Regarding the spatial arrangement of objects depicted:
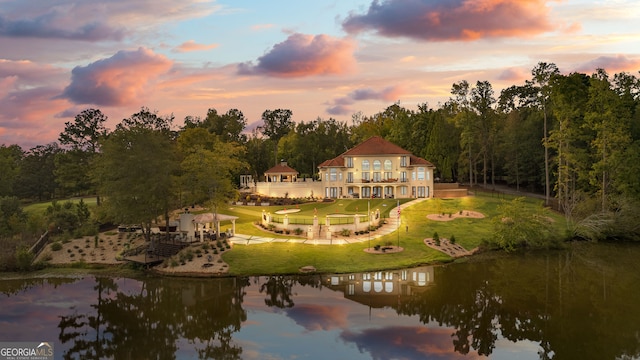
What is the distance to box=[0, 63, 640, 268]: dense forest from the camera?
151 feet

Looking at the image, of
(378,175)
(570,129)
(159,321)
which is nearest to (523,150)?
(570,129)

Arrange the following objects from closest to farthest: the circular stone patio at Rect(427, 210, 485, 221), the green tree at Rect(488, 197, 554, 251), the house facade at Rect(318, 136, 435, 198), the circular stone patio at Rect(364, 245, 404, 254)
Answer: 1. the circular stone patio at Rect(364, 245, 404, 254)
2. the green tree at Rect(488, 197, 554, 251)
3. the circular stone patio at Rect(427, 210, 485, 221)
4. the house facade at Rect(318, 136, 435, 198)

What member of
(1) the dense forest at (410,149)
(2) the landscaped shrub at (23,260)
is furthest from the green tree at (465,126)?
(2) the landscaped shrub at (23,260)

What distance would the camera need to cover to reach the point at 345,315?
28.8 m

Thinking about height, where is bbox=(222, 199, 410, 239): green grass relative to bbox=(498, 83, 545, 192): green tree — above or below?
below

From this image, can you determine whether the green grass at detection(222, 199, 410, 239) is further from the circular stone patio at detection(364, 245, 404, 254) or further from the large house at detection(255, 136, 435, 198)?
the circular stone patio at detection(364, 245, 404, 254)

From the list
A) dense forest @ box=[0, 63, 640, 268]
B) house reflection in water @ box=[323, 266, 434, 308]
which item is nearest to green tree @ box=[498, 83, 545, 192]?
dense forest @ box=[0, 63, 640, 268]

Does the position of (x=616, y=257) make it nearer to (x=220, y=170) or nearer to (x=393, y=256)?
(x=393, y=256)

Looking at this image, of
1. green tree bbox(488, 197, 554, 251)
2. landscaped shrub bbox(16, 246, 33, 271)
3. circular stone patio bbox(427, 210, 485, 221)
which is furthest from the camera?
circular stone patio bbox(427, 210, 485, 221)

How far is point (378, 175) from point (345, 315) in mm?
45638

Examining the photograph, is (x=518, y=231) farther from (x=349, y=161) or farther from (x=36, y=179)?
(x=36, y=179)

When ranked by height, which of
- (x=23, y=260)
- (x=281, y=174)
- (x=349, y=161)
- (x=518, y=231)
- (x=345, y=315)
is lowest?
(x=345, y=315)

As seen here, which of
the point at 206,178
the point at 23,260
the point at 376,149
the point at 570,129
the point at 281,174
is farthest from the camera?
the point at 281,174

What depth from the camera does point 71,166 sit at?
6806cm
